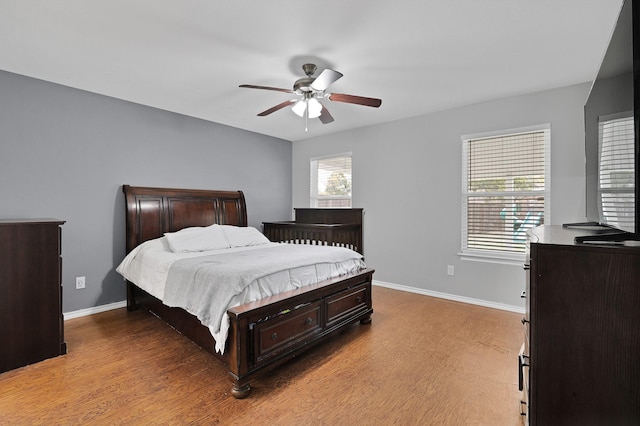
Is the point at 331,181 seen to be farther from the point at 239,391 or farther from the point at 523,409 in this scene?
the point at 523,409

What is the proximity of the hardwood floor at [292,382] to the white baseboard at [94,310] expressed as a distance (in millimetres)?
282

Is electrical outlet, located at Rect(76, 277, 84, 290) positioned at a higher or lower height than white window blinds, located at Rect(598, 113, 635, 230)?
lower

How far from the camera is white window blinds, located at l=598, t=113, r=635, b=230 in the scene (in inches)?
44.9

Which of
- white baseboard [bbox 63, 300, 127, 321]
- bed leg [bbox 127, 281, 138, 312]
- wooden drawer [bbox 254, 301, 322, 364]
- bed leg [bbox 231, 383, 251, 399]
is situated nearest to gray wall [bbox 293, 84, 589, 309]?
wooden drawer [bbox 254, 301, 322, 364]

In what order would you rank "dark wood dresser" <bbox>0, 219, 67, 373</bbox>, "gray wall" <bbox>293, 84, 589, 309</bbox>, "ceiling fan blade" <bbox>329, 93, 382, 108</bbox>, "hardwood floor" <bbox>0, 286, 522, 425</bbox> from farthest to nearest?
1. "gray wall" <bbox>293, 84, 589, 309</bbox>
2. "ceiling fan blade" <bbox>329, 93, 382, 108</bbox>
3. "dark wood dresser" <bbox>0, 219, 67, 373</bbox>
4. "hardwood floor" <bbox>0, 286, 522, 425</bbox>

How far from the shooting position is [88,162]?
3391 mm

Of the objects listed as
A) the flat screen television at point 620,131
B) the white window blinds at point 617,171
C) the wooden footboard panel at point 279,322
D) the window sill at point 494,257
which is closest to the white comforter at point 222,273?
the wooden footboard panel at point 279,322

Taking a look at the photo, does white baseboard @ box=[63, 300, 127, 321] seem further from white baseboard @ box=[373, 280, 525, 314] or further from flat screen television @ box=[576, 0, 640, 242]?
flat screen television @ box=[576, 0, 640, 242]

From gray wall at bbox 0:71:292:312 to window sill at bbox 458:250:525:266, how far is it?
3.55 meters

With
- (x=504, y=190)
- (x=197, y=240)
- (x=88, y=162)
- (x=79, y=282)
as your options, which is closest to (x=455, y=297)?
(x=504, y=190)

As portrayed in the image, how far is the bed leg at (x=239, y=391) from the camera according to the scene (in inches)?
77.2

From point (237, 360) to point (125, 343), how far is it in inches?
55.0

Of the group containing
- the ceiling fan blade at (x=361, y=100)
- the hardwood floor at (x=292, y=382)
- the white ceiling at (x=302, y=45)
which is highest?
the white ceiling at (x=302, y=45)

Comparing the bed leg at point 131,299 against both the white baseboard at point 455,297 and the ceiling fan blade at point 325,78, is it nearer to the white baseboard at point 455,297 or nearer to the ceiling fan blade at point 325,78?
the ceiling fan blade at point 325,78
